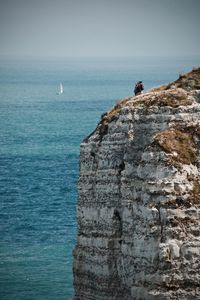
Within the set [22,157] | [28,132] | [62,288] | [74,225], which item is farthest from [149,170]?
[28,132]

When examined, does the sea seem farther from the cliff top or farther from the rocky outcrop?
the cliff top

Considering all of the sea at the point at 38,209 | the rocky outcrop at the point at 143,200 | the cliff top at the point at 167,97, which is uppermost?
the cliff top at the point at 167,97

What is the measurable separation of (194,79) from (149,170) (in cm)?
536

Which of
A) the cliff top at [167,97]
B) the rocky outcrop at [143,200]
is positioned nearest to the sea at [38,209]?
the rocky outcrop at [143,200]

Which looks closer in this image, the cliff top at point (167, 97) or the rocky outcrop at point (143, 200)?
the rocky outcrop at point (143, 200)

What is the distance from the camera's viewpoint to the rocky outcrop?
38.9 metres

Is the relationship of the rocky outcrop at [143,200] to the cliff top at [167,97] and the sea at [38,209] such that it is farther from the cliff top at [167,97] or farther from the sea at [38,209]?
the sea at [38,209]

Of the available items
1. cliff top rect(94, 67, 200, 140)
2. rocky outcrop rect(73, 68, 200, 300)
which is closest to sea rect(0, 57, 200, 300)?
rocky outcrop rect(73, 68, 200, 300)

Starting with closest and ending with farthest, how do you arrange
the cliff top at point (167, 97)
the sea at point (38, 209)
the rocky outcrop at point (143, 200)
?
the rocky outcrop at point (143, 200), the cliff top at point (167, 97), the sea at point (38, 209)

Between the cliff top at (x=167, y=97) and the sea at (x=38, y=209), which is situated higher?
the cliff top at (x=167, y=97)

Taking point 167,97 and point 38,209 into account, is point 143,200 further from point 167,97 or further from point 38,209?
point 38,209

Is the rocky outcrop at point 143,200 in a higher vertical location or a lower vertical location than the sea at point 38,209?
higher

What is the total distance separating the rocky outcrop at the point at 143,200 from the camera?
38.9 m

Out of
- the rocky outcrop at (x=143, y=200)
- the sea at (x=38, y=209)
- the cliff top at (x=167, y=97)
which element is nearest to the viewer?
the rocky outcrop at (x=143, y=200)
